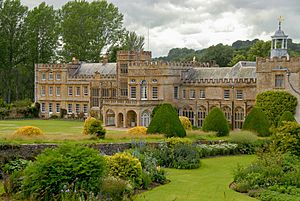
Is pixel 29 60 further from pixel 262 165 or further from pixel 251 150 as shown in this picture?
pixel 262 165

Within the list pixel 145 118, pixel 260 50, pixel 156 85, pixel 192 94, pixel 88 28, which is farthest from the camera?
pixel 88 28

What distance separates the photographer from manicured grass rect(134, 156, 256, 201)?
15.5 metres

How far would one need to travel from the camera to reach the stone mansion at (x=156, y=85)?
40250mm

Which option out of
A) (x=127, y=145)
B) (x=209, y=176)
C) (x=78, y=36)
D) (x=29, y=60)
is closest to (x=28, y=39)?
(x=29, y=60)

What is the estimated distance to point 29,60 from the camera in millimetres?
65250

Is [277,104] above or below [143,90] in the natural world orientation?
below

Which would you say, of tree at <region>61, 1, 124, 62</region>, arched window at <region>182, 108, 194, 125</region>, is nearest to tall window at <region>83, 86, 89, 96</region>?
tree at <region>61, 1, 124, 62</region>

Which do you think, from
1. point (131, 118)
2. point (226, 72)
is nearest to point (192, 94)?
point (226, 72)

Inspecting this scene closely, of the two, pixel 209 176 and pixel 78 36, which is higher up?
pixel 78 36

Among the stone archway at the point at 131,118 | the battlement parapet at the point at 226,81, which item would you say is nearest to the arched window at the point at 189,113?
the battlement parapet at the point at 226,81

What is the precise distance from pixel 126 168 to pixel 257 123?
16282 mm

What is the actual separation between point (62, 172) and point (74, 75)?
4506 cm

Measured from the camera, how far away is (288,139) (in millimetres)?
22375

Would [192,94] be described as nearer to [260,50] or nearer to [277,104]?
[277,104]
